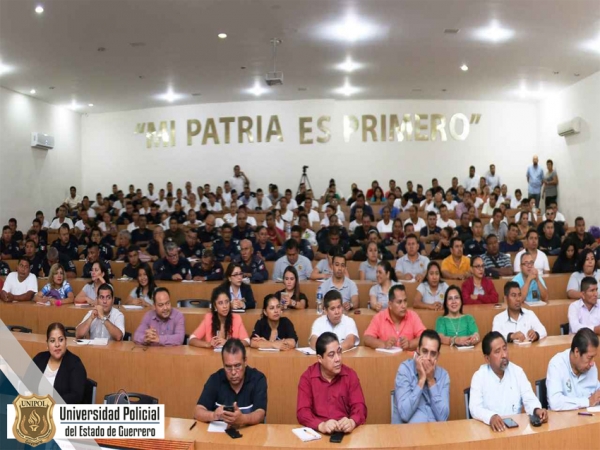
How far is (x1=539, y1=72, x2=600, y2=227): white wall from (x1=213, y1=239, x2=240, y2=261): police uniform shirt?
772cm

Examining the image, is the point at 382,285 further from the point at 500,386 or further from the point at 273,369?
the point at 500,386

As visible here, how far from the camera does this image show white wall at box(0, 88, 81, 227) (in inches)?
547

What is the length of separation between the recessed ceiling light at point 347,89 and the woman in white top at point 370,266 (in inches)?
272

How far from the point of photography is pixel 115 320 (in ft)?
18.5

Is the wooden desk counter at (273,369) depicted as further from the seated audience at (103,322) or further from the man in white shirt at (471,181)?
the man in white shirt at (471,181)

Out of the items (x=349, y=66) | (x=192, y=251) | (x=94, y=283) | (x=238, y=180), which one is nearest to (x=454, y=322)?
(x=94, y=283)

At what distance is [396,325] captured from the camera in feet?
17.1

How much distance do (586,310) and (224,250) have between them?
5.03 m

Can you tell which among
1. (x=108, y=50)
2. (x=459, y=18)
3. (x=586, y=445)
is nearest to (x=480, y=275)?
(x=586, y=445)

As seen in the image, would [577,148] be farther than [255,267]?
Yes

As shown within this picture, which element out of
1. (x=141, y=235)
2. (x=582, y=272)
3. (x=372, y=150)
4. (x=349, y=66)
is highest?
(x=349, y=66)

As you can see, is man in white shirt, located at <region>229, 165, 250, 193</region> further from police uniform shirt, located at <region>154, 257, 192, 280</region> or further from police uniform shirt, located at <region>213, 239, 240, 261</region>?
police uniform shirt, located at <region>154, 257, 192, 280</region>

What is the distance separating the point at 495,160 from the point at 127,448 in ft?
48.9

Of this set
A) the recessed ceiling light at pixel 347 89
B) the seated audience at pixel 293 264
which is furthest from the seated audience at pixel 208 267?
the recessed ceiling light at pixel 347 89
